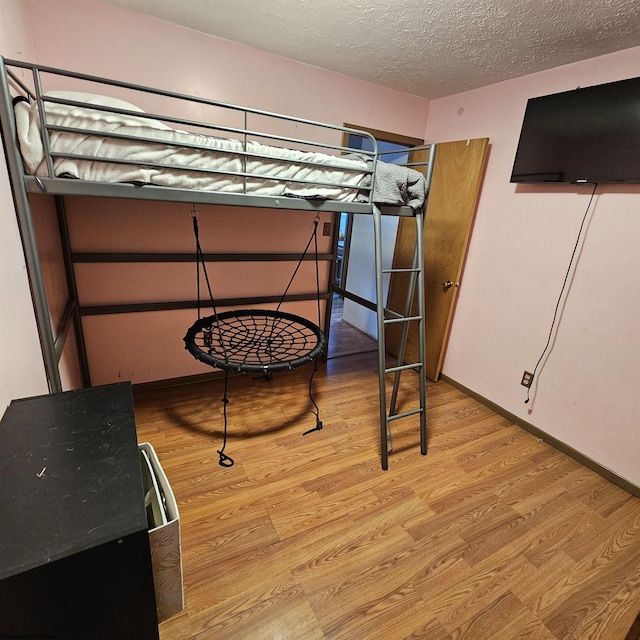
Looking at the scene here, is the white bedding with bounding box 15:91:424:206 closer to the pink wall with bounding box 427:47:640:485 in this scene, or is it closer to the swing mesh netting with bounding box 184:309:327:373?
the swing mesh netting with bounding box 184:309:327:373

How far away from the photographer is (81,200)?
2.10 m

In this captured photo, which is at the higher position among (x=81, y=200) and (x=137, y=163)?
(x=137, y=163)

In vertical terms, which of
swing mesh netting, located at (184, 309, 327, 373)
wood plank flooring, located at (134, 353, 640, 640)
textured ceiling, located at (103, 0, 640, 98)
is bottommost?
wood plank flooring, located at (134, 353, 640, 640)

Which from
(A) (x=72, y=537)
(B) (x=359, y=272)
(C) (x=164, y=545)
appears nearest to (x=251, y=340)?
(C) (x=164, y=545)

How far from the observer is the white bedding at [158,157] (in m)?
1.24

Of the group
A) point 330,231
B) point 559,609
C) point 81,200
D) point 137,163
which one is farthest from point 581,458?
point 81,200

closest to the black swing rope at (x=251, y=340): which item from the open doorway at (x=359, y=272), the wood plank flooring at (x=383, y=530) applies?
the wood plank flooring at (x=383, y=530)

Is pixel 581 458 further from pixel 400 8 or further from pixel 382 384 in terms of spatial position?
pixel 400 8

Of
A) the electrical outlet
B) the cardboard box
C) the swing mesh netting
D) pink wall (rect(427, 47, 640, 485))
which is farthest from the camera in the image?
the electrical outlet

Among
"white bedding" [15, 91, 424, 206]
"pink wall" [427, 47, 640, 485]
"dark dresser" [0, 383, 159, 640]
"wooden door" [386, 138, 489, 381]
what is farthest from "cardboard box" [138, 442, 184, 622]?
"wooden door" [386, 138, 489, 381]

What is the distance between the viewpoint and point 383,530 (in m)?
1.66

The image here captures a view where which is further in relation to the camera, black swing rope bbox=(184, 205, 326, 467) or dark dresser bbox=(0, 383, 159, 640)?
black swing rope bbox=(184, 205, 326, 467)

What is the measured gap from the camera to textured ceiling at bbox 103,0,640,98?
63.2 inches

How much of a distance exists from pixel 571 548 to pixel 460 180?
2.44 m
